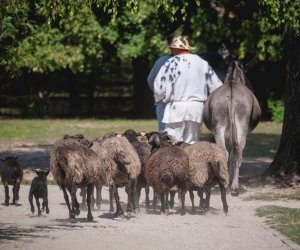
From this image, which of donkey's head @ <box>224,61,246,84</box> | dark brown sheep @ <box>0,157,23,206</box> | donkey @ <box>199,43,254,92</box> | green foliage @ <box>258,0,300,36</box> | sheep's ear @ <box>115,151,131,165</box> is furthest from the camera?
donkey @ <box>199,43,254,92</box>

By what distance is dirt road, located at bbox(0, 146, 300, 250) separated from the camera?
10414 mm

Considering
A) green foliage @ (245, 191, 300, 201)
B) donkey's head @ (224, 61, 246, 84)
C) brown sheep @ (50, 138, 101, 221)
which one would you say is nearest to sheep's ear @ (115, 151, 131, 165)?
brown sheep @ (50, 138, 101, 221)

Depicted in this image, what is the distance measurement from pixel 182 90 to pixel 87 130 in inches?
530

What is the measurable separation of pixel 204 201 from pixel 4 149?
32.1 ft

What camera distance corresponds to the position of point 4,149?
22406 millimetres

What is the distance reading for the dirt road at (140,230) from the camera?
10.4m

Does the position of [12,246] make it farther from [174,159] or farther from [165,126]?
[165,126]

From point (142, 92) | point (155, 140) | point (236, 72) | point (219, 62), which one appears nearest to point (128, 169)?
point (155, 140)

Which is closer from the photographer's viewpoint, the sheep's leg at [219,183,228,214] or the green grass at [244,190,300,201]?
the sheep's leg at [219,183,228,214]

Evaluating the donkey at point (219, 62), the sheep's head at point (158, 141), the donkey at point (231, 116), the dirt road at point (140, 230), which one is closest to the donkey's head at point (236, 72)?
the donkey at point (231, 116)

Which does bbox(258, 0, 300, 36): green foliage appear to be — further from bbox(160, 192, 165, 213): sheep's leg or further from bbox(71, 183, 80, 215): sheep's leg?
bbox(71, 183, 80, 215): sheep's leg

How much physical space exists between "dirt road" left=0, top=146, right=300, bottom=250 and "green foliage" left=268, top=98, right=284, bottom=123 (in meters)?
20.2

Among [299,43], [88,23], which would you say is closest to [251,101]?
[299,43]

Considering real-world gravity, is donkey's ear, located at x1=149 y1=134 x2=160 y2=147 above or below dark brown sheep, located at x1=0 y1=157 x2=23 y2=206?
above
